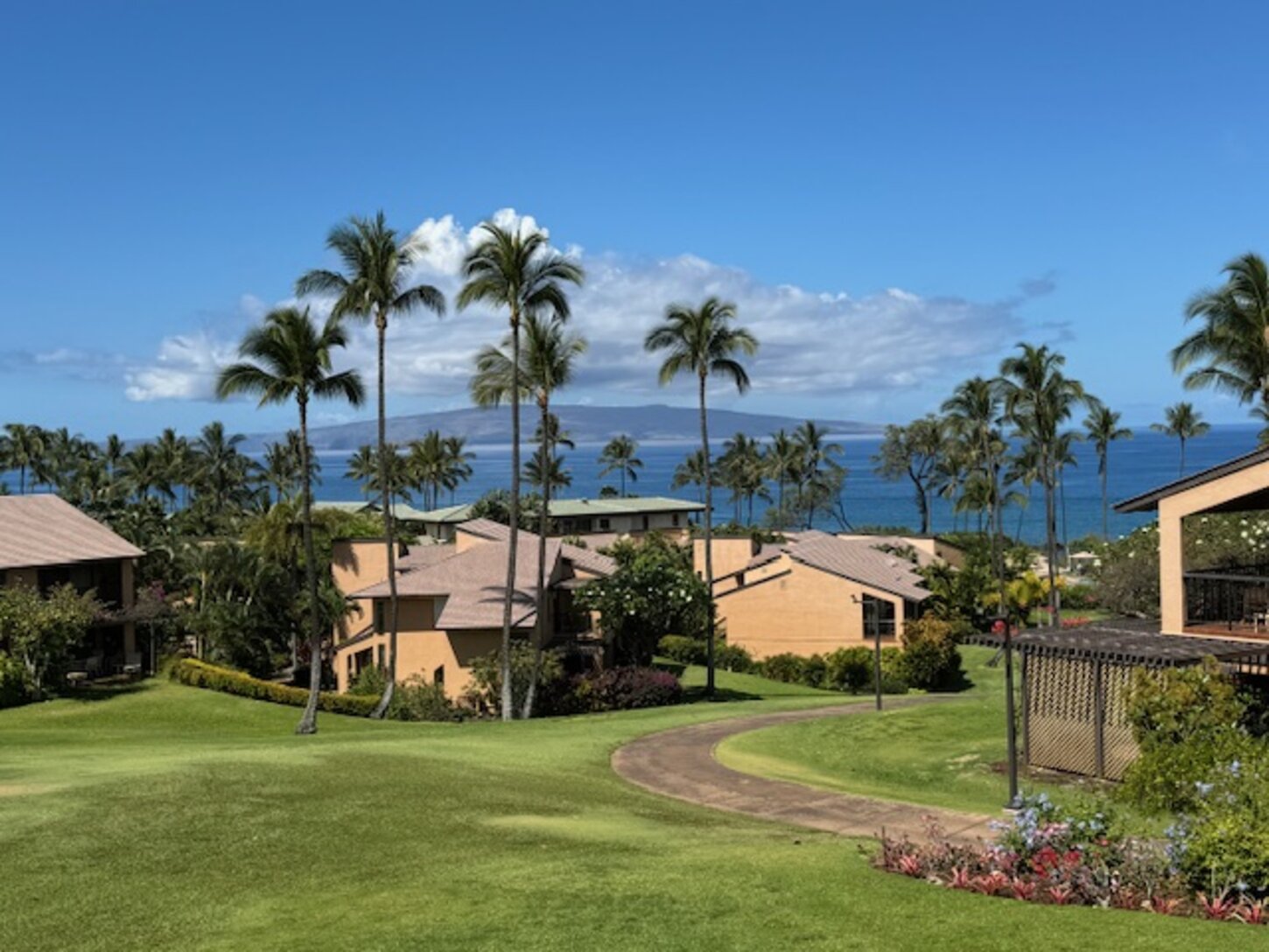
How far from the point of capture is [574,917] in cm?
1148

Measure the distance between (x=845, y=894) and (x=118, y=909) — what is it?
789 cm

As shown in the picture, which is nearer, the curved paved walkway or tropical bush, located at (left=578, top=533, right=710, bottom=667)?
the curved paved walkway

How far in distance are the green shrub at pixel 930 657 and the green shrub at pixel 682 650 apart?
10.3 metres

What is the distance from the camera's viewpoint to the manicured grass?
74.6 feet

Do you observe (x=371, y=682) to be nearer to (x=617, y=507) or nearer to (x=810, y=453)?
(x=617, y=507)

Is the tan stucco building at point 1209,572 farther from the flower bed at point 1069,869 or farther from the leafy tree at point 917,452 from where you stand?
the leafy tree at point 917,452

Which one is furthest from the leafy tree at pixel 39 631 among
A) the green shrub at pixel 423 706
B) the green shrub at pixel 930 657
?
the green shrub at pixel 930 657

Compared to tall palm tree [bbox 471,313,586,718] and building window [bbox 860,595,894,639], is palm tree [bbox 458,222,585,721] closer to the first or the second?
tall palm tree [bbox 471,313,586,718]

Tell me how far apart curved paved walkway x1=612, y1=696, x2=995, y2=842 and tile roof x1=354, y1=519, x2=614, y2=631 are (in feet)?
45.2

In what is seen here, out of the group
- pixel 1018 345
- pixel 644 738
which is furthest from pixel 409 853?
pixel 1018 345

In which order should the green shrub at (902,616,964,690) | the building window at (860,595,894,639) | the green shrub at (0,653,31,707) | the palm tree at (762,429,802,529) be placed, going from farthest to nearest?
the palm tree at (762,429,802,529)
the building window at (860,595,894,639)
the green shrub at (902,616,964,690)
the green shrub at (0,653,31,707)

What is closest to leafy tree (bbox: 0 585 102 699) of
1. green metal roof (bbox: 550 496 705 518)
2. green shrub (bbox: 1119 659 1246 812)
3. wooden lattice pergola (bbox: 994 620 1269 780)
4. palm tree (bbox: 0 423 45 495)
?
wooden lattice pergola (bbox: 994 620 1269 780)

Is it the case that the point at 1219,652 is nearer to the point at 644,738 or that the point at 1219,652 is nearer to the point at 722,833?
the point at 722,833

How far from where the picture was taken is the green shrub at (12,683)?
3791 centimetres
